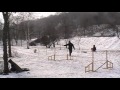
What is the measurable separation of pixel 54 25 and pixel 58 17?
9.19 feet

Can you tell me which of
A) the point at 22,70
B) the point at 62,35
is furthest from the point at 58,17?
the point at 22,70

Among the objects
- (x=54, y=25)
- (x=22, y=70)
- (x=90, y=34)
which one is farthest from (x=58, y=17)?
(x=22, y=70)

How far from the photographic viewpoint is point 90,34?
64.9 meters
